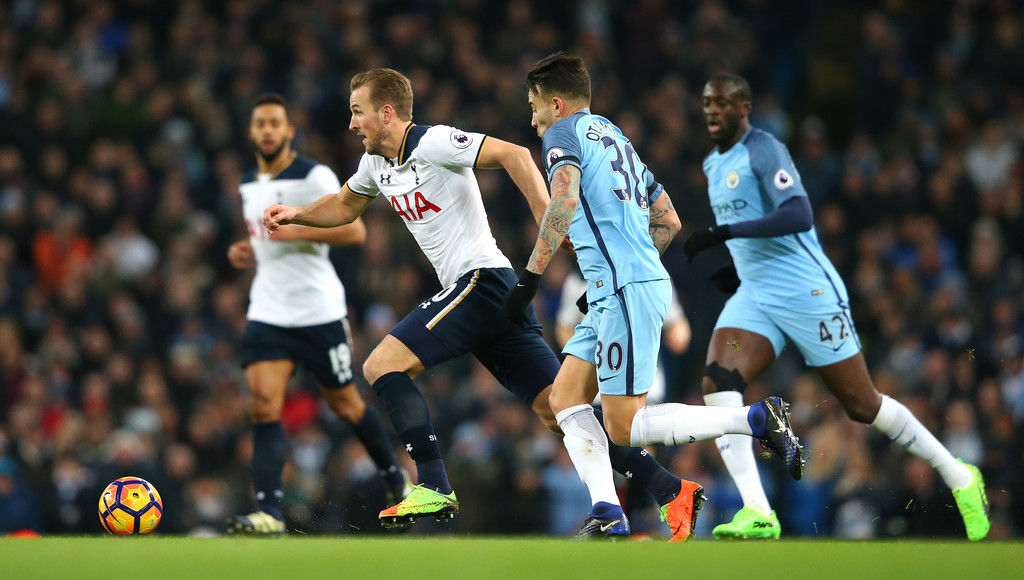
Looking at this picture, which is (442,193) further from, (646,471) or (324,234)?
(646,471)

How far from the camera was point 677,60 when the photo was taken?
1449 cm

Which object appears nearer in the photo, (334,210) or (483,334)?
(483,334)

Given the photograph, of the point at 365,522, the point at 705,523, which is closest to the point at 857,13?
the point at 705,523

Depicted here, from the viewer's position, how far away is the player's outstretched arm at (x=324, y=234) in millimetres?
7445

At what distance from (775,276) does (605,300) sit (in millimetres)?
1369

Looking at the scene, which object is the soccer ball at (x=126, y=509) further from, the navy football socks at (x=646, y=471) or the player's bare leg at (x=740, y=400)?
the player's bare leg at (x=740, y=400)

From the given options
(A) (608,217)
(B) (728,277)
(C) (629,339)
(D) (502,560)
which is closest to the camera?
(D) (502,560)

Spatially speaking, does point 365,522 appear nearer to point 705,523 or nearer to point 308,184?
point 308,184

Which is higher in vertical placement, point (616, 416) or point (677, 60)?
point (677, 60)

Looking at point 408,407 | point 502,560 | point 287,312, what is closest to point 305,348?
point 287,312

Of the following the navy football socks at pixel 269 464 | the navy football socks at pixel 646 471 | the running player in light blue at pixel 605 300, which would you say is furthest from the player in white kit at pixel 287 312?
the running player in light blue at pixel 605 300

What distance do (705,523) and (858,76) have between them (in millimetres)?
6404

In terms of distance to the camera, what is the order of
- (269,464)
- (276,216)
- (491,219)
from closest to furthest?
(276,216) → (269,464) → (491,219)

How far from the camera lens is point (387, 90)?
6270mm
